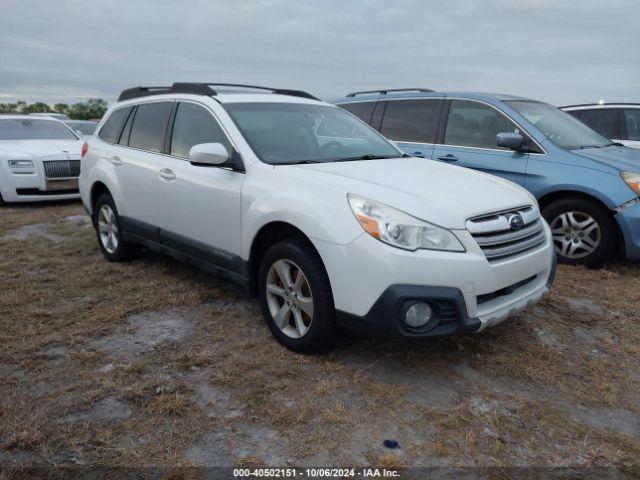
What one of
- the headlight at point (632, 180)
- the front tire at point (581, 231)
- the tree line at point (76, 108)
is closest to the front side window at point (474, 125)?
the front tire at point (581, 231)

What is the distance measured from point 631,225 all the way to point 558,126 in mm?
1523

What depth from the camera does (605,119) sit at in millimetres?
8258

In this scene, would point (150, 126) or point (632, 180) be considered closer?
point (150, 126)

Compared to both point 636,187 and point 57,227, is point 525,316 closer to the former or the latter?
point 636,187

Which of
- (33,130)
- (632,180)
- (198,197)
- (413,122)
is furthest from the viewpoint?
(33,130)

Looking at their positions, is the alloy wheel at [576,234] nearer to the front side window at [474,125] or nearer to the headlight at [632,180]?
the headlight at [632,180]

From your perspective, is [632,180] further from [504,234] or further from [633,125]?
[633,125]

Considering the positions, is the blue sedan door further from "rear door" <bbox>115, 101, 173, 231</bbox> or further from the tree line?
the tree line

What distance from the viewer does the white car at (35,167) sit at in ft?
28.5

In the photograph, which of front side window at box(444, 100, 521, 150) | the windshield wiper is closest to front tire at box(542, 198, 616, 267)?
front side window at box(444, 100, 521, 150)

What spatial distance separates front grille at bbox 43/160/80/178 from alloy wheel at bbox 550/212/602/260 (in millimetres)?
7624

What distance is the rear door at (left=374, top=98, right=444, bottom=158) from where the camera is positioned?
630 centimetres

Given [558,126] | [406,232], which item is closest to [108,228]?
[406,232]

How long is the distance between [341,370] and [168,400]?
39.2 inches
